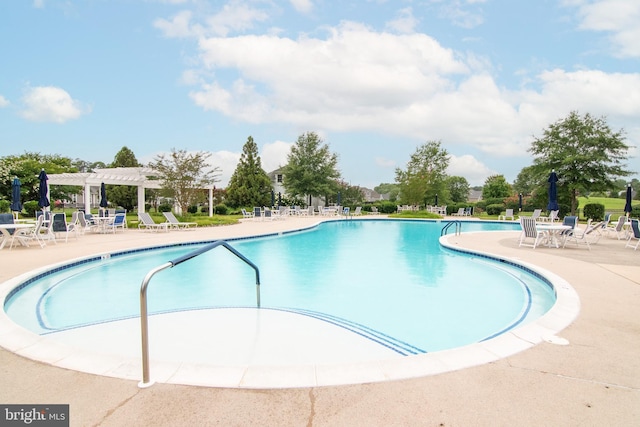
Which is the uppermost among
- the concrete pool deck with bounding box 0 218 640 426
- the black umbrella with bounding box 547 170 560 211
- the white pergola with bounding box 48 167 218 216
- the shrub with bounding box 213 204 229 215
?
the white pergola with bounding box 48 167 218 216

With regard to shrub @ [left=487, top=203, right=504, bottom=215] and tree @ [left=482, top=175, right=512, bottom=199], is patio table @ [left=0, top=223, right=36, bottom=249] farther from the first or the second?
tree @ [left=482, top=175, right=512, bottom=199]

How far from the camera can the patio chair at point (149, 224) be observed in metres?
15.1

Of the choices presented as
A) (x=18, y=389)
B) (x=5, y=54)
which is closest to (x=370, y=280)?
(x=18, y=389)

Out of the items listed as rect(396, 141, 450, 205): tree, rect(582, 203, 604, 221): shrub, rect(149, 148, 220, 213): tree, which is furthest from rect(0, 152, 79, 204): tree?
rect(582, 203, 604, 221): shrub

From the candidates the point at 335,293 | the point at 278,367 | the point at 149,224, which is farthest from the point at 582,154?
the point at 278,367

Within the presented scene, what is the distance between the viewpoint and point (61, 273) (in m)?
7.39

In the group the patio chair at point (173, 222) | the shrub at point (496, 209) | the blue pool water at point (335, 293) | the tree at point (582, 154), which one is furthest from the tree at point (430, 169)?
the blue pool water at point (335, 293)

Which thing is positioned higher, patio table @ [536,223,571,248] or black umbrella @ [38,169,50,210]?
black umbrella @ [38,169,50,210]

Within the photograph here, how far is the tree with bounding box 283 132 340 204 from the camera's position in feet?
117

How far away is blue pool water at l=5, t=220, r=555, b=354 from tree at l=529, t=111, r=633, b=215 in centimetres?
1947

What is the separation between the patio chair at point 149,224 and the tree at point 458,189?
4394 centimetres

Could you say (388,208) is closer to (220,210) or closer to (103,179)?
(220,210)

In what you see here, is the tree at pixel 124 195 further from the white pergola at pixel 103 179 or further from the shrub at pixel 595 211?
the shrub at pixel 595 211

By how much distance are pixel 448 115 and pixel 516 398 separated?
2141 cm
